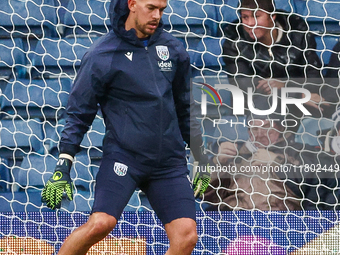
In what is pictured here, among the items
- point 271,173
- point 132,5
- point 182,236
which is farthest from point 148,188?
point 271,173

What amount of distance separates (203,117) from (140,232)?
2.53 ft

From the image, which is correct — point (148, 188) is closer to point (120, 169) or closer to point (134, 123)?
point (120, 169)

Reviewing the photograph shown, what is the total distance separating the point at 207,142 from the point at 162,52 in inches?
37.5

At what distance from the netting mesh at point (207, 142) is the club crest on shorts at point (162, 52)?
0.84 meters

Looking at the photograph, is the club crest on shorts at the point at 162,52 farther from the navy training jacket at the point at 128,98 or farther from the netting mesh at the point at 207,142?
the netting mesh at the point at 207,142

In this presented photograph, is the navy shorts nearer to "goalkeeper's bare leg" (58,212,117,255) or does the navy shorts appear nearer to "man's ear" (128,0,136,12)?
"goalkeeper's bare leg" (58,212,117,255)

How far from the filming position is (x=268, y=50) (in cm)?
309

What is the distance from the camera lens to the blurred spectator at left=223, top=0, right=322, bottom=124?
3.06 m

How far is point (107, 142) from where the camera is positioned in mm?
2232

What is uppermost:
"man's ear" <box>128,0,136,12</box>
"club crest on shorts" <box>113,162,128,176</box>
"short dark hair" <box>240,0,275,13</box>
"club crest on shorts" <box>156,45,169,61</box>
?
"man's ear" <box>128,0,136,12</box>

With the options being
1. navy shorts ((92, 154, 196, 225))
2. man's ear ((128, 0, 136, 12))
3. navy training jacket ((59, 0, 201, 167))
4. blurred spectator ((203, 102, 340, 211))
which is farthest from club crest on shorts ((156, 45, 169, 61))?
blurred spectator ((203, 102, 340, 211))

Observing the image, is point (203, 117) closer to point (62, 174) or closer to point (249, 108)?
point (249, 108)


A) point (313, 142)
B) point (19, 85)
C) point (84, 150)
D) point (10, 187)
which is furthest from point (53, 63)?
point (313, 142)

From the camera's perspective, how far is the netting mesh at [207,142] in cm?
305
